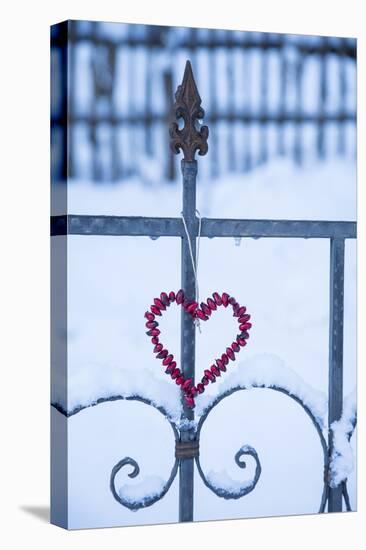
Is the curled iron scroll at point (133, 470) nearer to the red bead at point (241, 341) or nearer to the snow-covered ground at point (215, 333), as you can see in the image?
the snow-covered ground at point (215, 333)

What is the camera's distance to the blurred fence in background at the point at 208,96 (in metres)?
5.55

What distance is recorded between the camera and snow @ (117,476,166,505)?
5.58m

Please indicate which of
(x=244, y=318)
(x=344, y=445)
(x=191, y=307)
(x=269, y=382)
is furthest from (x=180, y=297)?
(x=344, y=445)

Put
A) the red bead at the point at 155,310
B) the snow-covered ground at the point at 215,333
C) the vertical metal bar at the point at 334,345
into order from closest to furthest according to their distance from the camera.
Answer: the snow-covered ground at the point at 215,333, the red bead at the point at 155,310, the vertical metal bar at the point at 334,345

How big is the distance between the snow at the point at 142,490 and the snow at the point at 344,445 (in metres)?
0.72

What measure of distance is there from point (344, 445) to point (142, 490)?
0.85 meters

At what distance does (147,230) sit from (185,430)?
0.74m

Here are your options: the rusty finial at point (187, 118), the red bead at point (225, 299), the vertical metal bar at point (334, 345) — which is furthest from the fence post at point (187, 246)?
the vertical metal bar at point (334, 345)

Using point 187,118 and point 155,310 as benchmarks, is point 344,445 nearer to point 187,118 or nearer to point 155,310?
point 155,310

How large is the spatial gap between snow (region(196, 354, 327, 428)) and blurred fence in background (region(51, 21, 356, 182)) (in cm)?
72

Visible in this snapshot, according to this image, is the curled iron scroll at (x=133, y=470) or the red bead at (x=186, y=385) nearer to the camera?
the curled iron scroll at (x=133, y=470)

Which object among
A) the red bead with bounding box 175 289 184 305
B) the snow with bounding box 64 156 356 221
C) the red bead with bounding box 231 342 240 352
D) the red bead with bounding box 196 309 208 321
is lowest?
the red bead with bounding box 231 342 240 352

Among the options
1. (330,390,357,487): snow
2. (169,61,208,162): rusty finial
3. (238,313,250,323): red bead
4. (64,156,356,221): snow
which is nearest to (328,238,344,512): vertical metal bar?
(330,390,357,487): snow

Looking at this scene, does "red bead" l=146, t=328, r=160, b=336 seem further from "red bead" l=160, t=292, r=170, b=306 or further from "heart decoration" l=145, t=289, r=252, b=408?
"red bead" l=160, t=292, r=170, b=306
